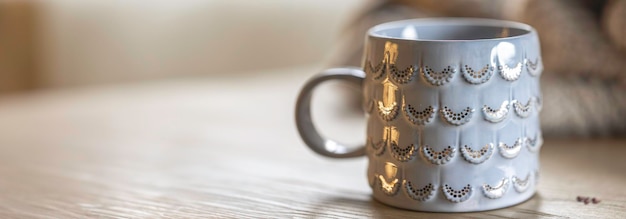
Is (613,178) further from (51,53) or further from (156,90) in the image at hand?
(51,53)

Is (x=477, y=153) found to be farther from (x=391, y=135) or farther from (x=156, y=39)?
(x=156, y=39)

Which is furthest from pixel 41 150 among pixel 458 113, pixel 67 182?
pixel 458 113

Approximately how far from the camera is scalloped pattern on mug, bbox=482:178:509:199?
0.54 metres

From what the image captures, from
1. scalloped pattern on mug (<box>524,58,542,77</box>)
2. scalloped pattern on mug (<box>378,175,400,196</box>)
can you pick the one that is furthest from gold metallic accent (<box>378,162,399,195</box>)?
scalloped pattern on mug (<box>524,58,542,77</box>)

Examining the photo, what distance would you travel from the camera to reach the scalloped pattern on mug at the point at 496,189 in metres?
0.54

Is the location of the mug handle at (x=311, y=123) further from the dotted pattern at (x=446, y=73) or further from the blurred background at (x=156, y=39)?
the blurred background at (x=156, y=39)

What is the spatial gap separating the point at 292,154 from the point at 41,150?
0.74ft

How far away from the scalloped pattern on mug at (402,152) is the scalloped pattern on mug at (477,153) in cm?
3

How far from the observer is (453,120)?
0.52m

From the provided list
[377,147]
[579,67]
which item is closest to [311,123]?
[377,147]

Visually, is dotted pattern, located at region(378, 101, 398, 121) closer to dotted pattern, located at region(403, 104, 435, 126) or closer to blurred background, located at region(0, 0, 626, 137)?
dotted pattern, located at region(403, 104, 435, 126)

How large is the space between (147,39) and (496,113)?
1.45 metres

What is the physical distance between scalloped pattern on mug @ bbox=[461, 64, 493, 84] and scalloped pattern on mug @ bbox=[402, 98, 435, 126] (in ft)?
0.09

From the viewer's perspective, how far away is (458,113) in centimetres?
52
